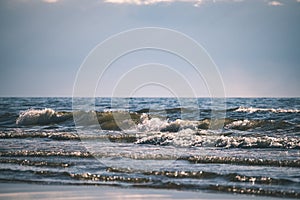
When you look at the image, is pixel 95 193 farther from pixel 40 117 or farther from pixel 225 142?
pixel 40 117

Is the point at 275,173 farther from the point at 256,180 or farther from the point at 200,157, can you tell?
the point at 200,157

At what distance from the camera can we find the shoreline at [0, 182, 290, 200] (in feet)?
33.6

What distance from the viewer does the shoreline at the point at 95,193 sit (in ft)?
33.6

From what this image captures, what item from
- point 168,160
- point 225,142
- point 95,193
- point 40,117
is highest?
point 40,117

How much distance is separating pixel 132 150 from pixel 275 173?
613 centimetres

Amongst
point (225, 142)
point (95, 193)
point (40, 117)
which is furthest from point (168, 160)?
point (40, 117)

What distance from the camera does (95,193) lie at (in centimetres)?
1059

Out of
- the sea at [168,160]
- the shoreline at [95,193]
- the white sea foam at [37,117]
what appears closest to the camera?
the shoreline at [95,193]

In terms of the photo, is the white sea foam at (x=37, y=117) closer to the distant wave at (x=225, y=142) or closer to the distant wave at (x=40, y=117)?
the distant wave at (x=40, y=117)

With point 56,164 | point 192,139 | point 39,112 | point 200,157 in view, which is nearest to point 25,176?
point 56,164

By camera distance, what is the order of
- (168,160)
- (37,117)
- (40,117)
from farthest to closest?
(37,117), (40,117), (168,160)

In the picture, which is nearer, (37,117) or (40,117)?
(40,117)

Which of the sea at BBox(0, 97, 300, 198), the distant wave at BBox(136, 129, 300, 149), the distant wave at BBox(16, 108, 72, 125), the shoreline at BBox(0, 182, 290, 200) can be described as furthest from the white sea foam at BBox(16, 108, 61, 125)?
the shoreline at BBox(0, 182, 290, 200)

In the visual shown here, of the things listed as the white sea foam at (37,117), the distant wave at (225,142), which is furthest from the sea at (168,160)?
the white sea foam at (37,117)
